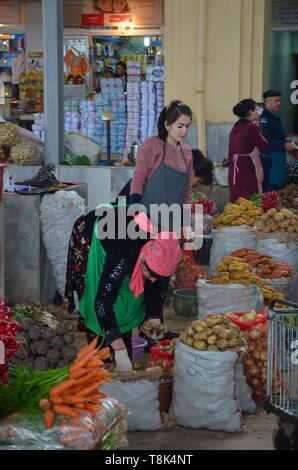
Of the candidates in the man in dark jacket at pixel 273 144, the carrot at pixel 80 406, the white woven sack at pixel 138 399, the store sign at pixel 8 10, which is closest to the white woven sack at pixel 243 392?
the white woven sack at pixel 138 399

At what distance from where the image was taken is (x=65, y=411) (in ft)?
11.5

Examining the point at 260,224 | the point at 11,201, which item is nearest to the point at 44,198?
the point at 11,201

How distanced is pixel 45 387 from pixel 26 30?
12.0 meters

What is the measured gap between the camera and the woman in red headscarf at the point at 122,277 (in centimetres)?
484

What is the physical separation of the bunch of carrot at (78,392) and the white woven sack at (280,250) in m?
4.24

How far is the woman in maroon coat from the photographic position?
920 cm

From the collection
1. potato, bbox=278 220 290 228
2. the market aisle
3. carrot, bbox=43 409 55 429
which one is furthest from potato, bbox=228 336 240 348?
potato, bbox=278 220 290 228

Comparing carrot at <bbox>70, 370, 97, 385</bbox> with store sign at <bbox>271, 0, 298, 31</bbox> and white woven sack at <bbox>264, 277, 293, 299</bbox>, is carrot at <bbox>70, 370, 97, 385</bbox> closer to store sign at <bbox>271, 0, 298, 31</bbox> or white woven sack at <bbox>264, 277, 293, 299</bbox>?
white woven sack at <bbox>264, 277, 293, 299</bbox>

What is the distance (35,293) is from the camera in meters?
7.67

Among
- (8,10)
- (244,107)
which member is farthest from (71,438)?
(8,10)

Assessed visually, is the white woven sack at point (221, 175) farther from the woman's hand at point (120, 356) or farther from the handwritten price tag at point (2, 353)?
the handwritten price tag at point (2, 353)

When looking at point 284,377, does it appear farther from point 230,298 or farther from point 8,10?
point 8,10

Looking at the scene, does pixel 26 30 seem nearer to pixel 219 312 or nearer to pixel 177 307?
pixel 177 307

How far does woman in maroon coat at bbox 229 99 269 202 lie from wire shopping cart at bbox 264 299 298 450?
487 centimetres
